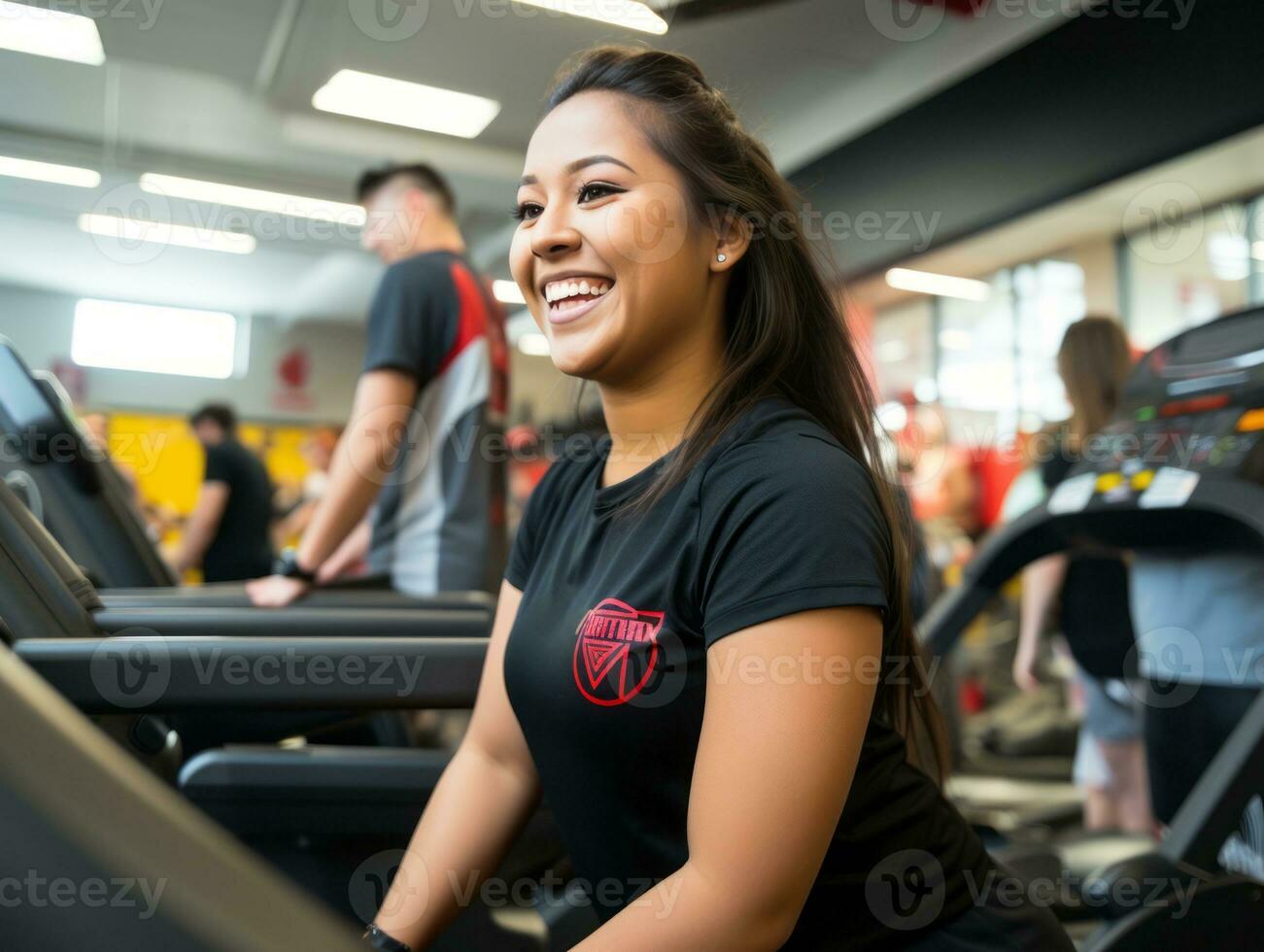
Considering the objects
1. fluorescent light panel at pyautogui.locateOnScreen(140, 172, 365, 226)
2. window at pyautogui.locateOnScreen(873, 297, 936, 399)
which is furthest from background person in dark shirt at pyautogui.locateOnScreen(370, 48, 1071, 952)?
window at pyautogui.locateOnScreen(873, 297, 936, 399)

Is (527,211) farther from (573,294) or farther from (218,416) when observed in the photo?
(218,416)

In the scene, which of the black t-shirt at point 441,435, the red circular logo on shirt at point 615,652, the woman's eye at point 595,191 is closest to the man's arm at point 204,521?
the black t-shirt at point 441,435

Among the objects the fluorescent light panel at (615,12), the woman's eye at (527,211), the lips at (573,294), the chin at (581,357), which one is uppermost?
the fluorescent light panel at (615,12)

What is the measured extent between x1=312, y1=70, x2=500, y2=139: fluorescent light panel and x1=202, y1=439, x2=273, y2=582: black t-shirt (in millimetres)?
2740

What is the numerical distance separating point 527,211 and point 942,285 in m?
9.70

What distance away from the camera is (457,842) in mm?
1020

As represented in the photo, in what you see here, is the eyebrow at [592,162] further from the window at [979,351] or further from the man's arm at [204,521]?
the window at [979,351]

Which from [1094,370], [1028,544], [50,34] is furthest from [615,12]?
[1028,544]

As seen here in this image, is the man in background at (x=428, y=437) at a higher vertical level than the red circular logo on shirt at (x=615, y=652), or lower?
higher

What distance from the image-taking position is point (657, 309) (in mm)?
984

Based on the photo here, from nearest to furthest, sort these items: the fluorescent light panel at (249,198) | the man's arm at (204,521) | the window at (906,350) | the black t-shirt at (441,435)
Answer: the black t-shirt at (441,435) < the man's arm at (204,521) < the fluorescent light panel at (249,198) < the window at (906,350)

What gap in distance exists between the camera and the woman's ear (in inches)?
40.4

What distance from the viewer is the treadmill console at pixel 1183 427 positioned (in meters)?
1.67

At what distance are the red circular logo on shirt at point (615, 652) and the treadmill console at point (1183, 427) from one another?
3.85 ft
